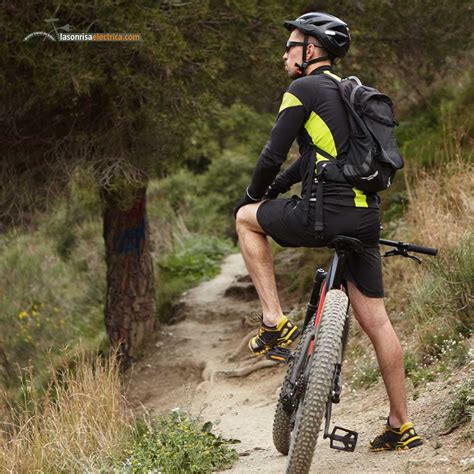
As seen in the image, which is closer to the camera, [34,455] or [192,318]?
[34,455]

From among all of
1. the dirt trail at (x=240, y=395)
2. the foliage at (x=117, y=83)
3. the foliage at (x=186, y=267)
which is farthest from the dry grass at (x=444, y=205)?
the foliage at (x=186, y=267)

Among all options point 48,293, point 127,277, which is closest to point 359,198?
point 127,277

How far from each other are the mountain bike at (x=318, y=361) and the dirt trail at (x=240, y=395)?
46cm

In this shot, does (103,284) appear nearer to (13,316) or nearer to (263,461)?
(13,316)

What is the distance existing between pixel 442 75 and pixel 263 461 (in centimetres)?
810

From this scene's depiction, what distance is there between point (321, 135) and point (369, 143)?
24 cm

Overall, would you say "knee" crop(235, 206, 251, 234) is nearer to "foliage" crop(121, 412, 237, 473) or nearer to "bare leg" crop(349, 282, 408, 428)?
"bare leg" crop(349, 282, 408, 428)

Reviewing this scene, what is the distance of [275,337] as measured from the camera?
4500 mm

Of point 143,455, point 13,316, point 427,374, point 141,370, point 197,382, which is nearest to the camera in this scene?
point 143,455

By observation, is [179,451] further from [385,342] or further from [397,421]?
[385,342]

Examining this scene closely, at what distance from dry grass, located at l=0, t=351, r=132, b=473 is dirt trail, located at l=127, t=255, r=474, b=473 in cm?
59

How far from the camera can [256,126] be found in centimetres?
1792

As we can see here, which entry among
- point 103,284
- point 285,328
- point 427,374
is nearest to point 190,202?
point 103,284

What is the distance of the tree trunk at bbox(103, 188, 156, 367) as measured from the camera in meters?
10.9
